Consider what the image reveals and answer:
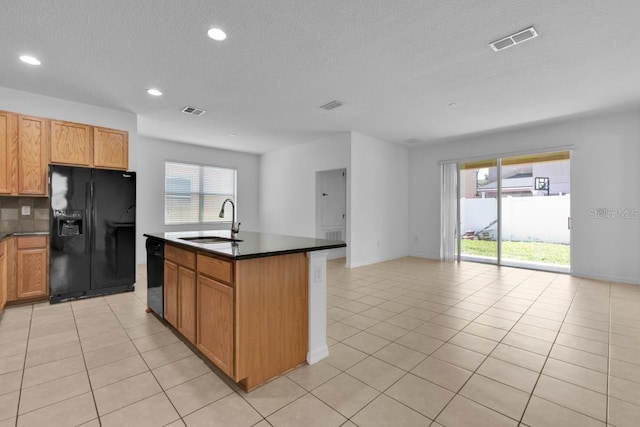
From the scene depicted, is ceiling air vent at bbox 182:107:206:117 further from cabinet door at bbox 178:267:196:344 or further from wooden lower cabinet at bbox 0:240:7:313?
cabinet door at bbox 178:267:196:344

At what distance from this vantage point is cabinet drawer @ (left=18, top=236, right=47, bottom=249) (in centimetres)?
369

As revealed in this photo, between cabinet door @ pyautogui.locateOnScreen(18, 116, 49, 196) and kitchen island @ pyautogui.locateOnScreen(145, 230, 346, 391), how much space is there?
8.95 ft

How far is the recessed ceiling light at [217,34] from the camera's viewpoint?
100 inches

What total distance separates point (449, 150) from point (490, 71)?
366 cm

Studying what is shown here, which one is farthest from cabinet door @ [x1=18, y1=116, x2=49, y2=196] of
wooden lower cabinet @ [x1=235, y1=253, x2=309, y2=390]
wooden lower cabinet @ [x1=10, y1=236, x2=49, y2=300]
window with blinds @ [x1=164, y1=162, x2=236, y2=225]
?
wooden lower cabinet @ [x1=235, y1=253, x2=309, y2=390]

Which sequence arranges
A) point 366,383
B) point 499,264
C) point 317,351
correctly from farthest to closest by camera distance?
1. point 499,264
2. point 317,351
3. point 366,383

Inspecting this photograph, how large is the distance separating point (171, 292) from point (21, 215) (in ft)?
9.37

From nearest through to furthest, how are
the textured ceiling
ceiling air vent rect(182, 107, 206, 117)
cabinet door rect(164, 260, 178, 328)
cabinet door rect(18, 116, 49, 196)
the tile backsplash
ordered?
1. the textured ceiling
2. cabinet door rect(164, 260, 178, 328)
3. cabinet door rect(18, 116, 49, 196)
4. the tile backsplash
5. ceiling air vent rect(182, 107, 206, 117)

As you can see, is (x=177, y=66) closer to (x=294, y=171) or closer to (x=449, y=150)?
(x=294, y=171)

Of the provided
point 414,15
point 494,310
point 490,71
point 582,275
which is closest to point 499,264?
point 582,275

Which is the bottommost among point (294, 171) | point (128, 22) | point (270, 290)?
point (270, 290)

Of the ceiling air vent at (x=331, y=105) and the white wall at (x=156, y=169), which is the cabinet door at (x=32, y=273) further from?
the ceiling air vent at (x=331, y=105)

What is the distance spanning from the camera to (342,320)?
3.21 metres

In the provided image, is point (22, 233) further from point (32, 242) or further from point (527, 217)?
point (527, 217)
